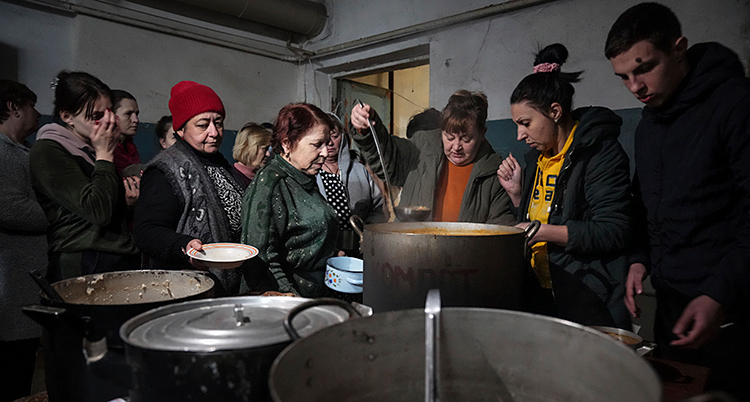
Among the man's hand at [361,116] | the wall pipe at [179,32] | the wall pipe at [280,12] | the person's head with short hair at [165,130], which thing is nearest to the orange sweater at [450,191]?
the man's hand at [361,116]

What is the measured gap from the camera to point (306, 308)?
65 centimetres

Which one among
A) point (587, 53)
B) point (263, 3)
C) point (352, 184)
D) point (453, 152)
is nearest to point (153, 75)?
point (263, 3)

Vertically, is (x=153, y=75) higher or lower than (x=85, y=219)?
higher

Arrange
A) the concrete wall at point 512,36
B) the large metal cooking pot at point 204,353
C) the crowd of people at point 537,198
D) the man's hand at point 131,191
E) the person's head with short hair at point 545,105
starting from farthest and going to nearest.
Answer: the concrete wall at point 512,36 < the man's hand at point 131,191 < the person's head with short hair at point 545,105 < the crowd of people at point 537,198 < the large metal cooking pot at point 204,353

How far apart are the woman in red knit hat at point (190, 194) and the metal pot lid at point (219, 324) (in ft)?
2.94

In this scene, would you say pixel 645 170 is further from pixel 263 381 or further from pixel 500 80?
pixel 500 80

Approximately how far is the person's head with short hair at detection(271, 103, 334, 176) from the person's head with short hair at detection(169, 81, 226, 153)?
302mm

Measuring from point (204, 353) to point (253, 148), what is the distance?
2959mm

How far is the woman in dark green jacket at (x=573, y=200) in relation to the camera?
68.1 inches

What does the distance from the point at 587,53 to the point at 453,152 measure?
60.7 inches

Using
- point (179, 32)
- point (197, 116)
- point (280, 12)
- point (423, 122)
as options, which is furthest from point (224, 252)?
point (280, 12)

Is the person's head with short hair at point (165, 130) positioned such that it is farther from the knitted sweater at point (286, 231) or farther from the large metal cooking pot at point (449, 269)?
the large metal cooking pot at point (449, 269)

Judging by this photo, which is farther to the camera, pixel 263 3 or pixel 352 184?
pixel 263 3

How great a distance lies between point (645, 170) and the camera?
5.44ft
